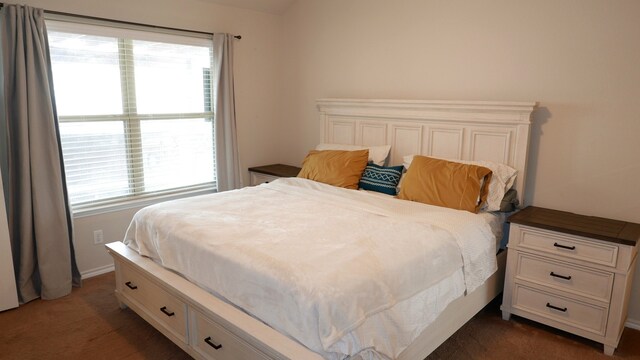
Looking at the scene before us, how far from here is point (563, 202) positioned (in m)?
2.92

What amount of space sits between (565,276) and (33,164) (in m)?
3.48

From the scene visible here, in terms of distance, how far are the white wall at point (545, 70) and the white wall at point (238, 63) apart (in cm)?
100

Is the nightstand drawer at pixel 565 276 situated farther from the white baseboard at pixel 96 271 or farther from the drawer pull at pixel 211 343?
the white baseboard at pixel 96 271

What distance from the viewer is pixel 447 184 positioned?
287 centimetres

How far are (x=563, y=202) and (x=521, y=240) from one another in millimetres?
534

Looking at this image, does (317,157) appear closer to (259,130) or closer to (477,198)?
(259,130)

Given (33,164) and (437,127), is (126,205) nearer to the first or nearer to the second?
(33,164)

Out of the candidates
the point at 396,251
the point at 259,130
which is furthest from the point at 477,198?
the point at 259,130

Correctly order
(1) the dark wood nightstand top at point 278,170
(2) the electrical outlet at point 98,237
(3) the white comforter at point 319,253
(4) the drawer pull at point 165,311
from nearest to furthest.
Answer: (3) the white comforter at point 319,253 → (4) the drawer pull at point 165,311 → (2) the electrical outlet at point 98,237 → (1) the dark wood nightstand top at point 278,170

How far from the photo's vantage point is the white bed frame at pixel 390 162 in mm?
1934

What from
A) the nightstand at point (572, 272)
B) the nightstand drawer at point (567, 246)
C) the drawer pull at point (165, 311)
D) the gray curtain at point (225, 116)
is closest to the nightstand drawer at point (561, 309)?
the nightstand at point (572, 272)

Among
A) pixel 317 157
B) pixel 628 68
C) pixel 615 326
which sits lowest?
pixel 615 326

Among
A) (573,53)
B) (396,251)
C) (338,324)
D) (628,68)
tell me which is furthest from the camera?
(573,53)

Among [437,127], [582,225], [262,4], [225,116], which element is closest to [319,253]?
[582,225]
